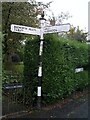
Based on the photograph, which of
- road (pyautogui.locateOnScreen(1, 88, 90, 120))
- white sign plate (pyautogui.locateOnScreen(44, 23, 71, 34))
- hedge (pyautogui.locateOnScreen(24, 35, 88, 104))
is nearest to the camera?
road (pyautogui.locateOnScreen(1, 88, 90, 120))

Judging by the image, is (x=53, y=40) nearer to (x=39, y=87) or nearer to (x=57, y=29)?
(x=57, y=29)

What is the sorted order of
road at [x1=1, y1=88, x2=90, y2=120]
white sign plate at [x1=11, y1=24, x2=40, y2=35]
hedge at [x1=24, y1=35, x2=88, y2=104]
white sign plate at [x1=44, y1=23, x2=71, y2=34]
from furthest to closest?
hedge at [x1=24, y1=35, x2=88, y2=104] → white sign plate at [x1=44, y1=23, x2=71, y2=34] → white sign plate at [x1=11, y1=24, x2=40, y2=35] → road at [x1=1, y1=88, x2=90, y2=120]

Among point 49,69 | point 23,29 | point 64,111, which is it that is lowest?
point 64,111

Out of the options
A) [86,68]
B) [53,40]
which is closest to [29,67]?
[53,40]

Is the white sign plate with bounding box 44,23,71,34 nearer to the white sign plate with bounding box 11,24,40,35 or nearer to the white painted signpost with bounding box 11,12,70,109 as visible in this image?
the white painted signpost with bounding box 11,12,70,109

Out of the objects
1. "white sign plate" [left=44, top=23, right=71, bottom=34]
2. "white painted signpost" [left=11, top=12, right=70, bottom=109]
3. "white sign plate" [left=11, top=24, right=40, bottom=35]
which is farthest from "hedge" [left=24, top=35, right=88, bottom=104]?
"white sign plate" [left=11, top=24, right=40, bottom=35]

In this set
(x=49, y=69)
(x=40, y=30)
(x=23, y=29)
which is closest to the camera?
(x=23, y=29)

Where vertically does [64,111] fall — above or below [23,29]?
below

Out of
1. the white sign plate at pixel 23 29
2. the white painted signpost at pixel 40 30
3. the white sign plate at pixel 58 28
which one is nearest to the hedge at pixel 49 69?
the white painted signpost at pixel 40 30

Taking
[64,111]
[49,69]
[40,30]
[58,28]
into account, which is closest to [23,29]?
[40,30]

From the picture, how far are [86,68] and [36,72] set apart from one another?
4711 millimetres

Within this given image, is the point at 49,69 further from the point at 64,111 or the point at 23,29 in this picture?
the point at 23,29

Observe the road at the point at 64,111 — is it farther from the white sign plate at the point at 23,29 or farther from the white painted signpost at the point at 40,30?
the white sign plate at the point at 23,29

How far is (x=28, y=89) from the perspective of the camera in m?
9.33
